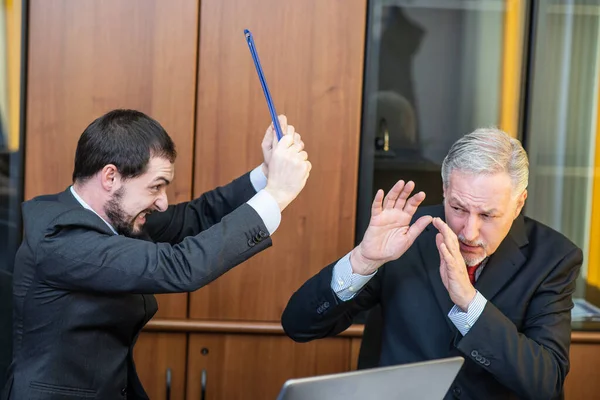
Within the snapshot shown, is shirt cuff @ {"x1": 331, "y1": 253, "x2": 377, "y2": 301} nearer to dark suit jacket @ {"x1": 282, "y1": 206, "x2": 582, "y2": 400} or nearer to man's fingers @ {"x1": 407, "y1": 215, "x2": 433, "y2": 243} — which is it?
dark suit jacket @ {"x1": 282, "y1": 206, "x2": 582, "y2": 400}

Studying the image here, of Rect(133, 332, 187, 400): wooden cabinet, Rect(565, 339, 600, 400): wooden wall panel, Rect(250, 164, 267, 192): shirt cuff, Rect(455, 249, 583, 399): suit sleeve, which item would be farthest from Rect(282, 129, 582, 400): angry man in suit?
Rect(565, 339, 600, 400): wooden wall panel

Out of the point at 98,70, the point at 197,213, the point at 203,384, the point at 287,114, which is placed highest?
the point at 98,70

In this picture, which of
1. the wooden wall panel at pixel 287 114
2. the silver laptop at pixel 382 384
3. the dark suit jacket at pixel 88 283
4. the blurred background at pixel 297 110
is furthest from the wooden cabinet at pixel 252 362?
the silver laptop at pixel 382 384

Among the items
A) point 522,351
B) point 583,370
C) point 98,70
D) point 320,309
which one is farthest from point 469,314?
point 98,70

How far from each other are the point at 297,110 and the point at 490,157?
3.40 feet

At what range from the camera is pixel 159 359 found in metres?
3.05

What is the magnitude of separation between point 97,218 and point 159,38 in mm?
1067

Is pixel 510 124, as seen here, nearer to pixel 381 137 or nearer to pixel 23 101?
pixel 381 137

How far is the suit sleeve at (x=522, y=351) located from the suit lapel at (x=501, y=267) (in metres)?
0.13

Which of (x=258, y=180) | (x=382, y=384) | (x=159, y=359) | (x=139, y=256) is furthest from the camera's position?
(x=159, y=359)

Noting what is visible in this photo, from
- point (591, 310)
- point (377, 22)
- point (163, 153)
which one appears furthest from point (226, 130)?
point (591, 310)

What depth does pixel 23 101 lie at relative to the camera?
2.94 m

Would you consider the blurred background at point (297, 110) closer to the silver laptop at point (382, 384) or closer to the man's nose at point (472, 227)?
the man's nose at point (472, 227)

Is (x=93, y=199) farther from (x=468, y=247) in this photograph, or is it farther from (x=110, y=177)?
(x=468, y=247)
